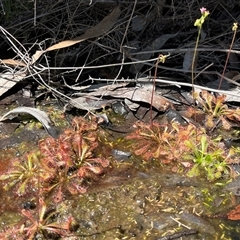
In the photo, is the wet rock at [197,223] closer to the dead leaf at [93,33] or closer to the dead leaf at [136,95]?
the dead leaf at [136,95]

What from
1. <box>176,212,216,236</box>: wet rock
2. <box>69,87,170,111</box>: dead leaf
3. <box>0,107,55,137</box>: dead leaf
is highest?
Answer: <box>0,107,55,137</box>: dead leaf

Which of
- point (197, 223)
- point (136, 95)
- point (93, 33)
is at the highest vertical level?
point (93, 33)

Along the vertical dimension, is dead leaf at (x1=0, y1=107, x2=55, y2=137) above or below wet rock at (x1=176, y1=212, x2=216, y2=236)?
above

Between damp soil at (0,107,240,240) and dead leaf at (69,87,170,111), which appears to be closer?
damp soil at (0,107,240,240)

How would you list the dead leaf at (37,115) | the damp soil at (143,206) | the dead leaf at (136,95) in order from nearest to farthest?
the damp soil at (143,206) → the dead leaf at (37,115) → the dead leaf at (136,95)

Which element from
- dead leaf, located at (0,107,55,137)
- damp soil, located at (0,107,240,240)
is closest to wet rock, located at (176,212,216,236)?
damp soil, located at (0,107,240,240)

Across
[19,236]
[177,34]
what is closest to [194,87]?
[177,34]

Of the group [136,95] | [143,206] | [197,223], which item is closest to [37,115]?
[136,95]

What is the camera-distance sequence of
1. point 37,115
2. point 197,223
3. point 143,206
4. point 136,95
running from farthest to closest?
point 136,95 < point 37,115 < point 143,206 < point 197,223

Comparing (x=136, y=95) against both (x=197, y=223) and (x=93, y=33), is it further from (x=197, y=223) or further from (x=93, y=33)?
(x=197, y=223)

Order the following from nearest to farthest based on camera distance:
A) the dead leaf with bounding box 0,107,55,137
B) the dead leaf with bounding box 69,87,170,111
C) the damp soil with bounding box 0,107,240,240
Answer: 1. the damp soil with bounding box 0,107,240,240
2. the dead leaf with bounding box 0,107,55,137
3. the dead leaf with bounding box 69,87,170,111

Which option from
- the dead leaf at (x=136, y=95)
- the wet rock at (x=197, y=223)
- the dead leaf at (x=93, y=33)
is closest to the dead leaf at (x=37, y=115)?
the dead leaf at (x=136, y=95)

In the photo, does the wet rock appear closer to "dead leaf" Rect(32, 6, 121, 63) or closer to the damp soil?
the damp soil

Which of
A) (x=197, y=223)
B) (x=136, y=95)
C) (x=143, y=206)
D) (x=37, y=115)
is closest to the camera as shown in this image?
(x=197, y=223)
